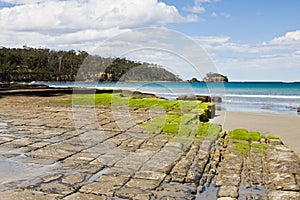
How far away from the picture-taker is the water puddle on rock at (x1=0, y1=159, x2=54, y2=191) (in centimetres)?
547

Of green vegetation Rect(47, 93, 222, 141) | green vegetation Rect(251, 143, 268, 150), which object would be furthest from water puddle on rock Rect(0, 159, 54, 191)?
green vegetation Rect(251, 143, 268, 150)

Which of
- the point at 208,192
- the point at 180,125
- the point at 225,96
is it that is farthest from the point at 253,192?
the point at 225,96

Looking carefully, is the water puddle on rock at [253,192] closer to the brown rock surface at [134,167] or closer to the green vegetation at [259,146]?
the brown rock surface at [134,167]

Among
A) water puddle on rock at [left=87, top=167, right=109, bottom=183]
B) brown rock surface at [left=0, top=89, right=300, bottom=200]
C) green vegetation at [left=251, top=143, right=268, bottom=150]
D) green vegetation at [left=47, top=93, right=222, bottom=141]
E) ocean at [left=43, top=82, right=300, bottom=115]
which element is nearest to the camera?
brown rock surface at [left=0, top=89, right=300, bottom=200]

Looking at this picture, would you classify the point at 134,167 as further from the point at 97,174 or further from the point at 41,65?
the point at 41,65

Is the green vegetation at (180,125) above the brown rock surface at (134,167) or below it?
above

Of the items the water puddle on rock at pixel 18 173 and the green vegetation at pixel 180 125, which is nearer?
the water puddle on rock at pixel 18 173

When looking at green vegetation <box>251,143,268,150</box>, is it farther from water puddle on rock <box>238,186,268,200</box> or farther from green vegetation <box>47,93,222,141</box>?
water puddle on rock <box>238,186,268,200</box>

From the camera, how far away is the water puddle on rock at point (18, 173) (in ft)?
18.0

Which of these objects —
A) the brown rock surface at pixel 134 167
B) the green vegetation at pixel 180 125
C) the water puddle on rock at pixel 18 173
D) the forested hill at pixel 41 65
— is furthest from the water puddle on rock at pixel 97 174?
the forested hill at pixel 41 65

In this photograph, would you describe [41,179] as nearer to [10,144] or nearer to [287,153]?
[10,144]

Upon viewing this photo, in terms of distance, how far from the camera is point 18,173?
19.7 feet

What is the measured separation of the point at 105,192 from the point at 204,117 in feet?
30.1

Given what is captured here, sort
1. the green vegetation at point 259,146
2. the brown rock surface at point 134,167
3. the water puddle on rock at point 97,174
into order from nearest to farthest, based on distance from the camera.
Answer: the brown rock surface at point 134,167
the water puddle on rock at point 97,174
the green vegetation at point 259,146
